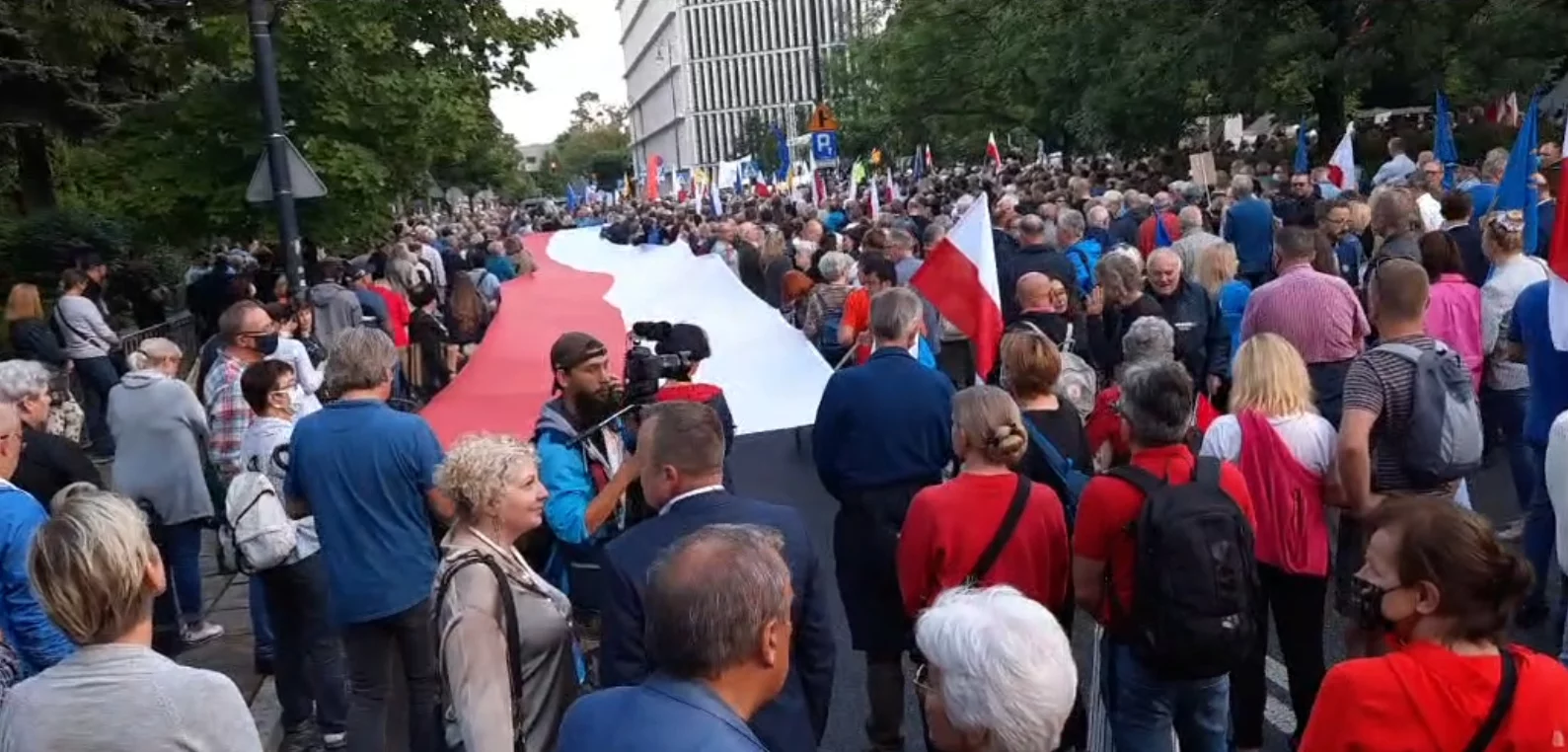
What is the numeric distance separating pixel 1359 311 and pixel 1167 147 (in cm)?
2356

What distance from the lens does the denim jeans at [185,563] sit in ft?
25.2

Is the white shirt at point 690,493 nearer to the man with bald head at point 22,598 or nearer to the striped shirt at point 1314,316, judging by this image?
the man with bald head at point 22,598

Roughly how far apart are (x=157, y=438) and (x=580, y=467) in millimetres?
3517

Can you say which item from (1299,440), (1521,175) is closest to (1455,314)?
(1521,175)

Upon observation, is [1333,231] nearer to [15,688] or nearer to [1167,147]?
[15,688]

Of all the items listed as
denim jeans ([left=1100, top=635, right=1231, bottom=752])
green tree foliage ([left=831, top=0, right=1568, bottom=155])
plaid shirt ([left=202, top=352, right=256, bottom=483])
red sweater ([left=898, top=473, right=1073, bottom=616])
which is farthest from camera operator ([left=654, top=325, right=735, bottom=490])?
green tree foliage ([left=831, top=0, right=1568, bottom=155])

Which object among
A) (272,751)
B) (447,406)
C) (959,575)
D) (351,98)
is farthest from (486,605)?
(351,98)

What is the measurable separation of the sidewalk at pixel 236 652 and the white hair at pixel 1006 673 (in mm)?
4337

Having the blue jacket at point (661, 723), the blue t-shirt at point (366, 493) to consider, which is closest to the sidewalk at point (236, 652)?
the blue t-shirt at point (366, 493)

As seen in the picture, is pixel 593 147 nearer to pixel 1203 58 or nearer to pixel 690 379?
pixel 1203 58

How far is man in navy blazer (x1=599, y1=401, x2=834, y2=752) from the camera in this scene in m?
3.66

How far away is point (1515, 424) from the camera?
25.3 ft

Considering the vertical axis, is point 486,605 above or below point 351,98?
below

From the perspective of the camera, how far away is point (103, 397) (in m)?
13.9
